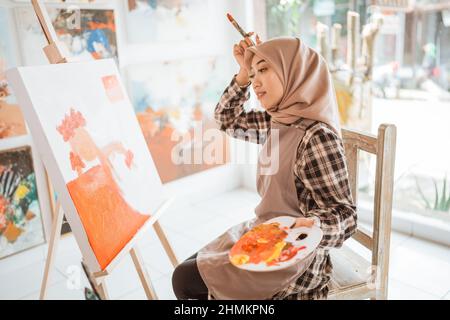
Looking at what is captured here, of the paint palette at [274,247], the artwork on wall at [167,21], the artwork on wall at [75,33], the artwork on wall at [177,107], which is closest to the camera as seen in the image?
the paint palette at [274,247]

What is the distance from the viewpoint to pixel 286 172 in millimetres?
1221

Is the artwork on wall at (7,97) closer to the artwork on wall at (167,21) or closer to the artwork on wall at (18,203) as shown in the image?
the artwork on wall at (18,203)

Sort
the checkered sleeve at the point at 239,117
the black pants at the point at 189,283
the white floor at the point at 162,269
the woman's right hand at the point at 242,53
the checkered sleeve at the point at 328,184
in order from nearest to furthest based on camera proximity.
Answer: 1. the checkered sleeve at the point at 328,184
2. the black pants at the point at 189,283
3. the woman's right hand at the point at 242,53
4. the checkered sleeve at the point at 239,117
5. the white floor at the point at 162,269

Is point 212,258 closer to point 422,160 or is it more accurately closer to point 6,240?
point 6,240

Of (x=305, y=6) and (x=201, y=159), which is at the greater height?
(x=305, y=6)

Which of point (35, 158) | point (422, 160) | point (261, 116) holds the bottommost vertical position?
point (422, 160)

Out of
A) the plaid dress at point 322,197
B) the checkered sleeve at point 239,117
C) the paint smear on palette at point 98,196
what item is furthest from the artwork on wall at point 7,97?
the plaid dress at point 322,197

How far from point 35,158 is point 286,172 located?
4.80 ft

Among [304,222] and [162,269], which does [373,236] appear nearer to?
[304,222]

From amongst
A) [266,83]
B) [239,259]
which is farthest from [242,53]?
[239,259]

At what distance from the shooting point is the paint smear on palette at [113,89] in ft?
5.15

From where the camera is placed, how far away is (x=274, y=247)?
3.40 ft

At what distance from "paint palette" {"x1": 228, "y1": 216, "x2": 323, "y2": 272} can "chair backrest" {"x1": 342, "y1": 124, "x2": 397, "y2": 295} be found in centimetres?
25
